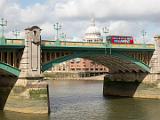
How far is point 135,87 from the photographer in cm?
6525

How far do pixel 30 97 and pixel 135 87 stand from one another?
25.6 meters

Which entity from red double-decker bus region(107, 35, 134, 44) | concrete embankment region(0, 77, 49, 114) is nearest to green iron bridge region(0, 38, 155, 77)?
red double-decker bus region(107, 35, 134, 44)

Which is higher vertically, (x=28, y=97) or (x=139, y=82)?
(x=28, y=97)

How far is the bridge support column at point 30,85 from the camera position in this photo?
44812mm

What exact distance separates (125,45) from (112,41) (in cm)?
221

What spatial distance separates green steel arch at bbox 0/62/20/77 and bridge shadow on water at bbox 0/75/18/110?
59.8 inches

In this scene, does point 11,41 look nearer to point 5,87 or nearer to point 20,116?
point 5,87

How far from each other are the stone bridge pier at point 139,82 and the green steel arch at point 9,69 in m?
25.6

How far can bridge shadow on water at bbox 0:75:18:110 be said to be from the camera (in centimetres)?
4781

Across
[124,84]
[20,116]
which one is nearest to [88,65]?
[124,84]

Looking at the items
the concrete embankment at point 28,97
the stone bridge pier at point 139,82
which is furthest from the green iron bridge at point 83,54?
the concrete embankment at point 28,97

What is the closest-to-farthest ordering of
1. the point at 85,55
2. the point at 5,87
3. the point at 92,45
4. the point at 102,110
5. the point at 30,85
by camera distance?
the point at 30,85 < the point at 5,87 < the point at 102,110 < the point at 92,45 < the point at 85,55

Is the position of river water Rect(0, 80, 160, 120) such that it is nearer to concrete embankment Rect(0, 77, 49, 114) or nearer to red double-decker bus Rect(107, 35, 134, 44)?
concrete embankment Rect(0, 77, 49, 114)

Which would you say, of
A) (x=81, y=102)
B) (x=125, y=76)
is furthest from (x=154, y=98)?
(x=81, y=102)
